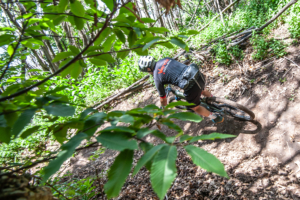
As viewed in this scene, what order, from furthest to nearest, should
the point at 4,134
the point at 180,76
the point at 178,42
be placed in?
the point at 180,76 < the point at 178,42 < the point at 4,134

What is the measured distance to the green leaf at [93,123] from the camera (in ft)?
2.54

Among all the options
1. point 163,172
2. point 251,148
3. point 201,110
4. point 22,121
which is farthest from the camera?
point 201,110

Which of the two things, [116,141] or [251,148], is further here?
[251,148]

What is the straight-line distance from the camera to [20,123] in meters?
0.75

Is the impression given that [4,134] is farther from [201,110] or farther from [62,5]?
[201,110]

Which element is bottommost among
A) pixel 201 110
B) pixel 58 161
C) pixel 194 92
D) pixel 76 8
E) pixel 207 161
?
pixel 201 110

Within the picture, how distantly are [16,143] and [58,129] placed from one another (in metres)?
5.21

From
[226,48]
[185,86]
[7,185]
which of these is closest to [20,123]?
[7,185]

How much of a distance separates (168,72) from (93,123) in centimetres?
279

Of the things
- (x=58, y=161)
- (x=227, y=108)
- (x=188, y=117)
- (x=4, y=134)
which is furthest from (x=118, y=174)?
(x=227, y=108)

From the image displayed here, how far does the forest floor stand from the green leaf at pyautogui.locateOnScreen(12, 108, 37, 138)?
1.39m

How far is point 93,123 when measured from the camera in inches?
33.1

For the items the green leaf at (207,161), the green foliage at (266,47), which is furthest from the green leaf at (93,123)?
the green foliage at (266,47)

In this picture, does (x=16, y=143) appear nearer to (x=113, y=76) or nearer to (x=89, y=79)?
(x=89, y=79)
